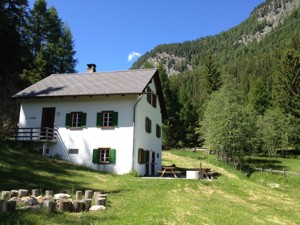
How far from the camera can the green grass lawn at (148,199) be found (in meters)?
8.91

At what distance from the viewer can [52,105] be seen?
2512 cm

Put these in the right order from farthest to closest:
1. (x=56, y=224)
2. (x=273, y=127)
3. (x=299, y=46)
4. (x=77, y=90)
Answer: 1. (x=299, y=46)
2. (x=273, y=127)
3. (x=77, y=90)
4. (x=56, y=224)

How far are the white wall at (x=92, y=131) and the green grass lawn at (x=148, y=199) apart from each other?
2.34 m

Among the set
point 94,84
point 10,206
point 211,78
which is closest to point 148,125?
point 94,84

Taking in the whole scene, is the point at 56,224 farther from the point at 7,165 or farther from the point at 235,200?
the point at 7,165

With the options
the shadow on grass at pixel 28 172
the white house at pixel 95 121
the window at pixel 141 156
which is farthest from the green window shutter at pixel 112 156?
the shadow on grass at pixel 28 172

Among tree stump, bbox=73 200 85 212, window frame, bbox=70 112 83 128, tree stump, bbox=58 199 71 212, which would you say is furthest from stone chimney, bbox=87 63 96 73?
tree stump, bbox=58 199 71 212

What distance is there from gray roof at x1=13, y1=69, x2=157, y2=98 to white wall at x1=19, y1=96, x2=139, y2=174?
0.64 meters

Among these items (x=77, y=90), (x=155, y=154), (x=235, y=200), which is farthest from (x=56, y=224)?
(x=155, y=154)

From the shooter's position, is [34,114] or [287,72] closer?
[34,114]

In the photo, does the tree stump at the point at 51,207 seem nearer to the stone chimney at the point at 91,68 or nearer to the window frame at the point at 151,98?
the window frame at the point at 151,98

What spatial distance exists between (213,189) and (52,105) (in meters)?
14.5

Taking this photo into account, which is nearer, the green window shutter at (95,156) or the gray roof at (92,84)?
the green window shutter at (95,156)

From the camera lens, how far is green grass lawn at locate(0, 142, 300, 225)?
351 inches
